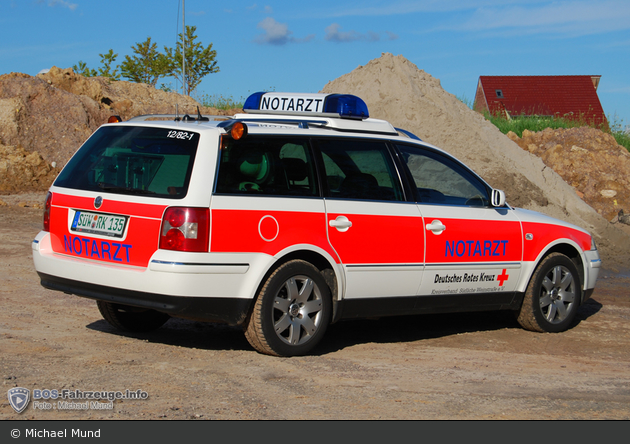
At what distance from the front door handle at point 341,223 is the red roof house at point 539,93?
43.8 meters

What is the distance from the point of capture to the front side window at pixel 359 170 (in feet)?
19.1

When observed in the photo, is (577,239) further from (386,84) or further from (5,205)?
(5,205)

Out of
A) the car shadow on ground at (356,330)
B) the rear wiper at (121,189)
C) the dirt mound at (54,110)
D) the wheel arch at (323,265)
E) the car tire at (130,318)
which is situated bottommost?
the car shadow on ground at (356,330)

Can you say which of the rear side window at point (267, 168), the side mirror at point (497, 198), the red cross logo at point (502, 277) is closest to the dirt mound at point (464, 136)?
the red cross logo at point (502, 277)

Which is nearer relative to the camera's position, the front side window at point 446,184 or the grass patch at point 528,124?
the front side window at point 446,184

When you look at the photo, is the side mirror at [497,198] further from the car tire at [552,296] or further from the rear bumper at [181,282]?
the rear bumper at [181,282]

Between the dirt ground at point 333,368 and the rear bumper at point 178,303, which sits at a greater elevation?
the rear bumper at point 178,303

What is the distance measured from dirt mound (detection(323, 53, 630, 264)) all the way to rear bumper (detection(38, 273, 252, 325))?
11.3m

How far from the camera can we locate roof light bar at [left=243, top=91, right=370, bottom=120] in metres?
6.43

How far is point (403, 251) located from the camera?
6016 millimetres

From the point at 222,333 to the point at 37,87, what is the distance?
17662mm

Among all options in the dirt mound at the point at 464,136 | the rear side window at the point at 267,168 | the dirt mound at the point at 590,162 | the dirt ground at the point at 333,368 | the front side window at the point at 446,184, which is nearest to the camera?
the dirt ground at the point at 333,368

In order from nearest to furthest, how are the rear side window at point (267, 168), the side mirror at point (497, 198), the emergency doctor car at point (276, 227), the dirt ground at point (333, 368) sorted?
1. the dirt ground at point (333, 368)
2. the emergency doctor car at point (276, 227)
3. the rear side window at point (267, 168)
4. the side mirror at point (497, 198)
